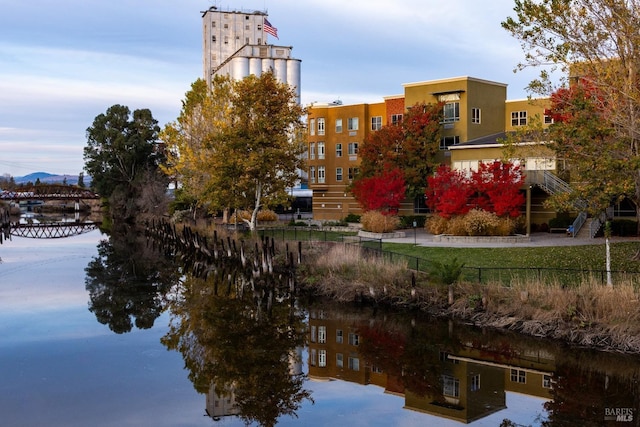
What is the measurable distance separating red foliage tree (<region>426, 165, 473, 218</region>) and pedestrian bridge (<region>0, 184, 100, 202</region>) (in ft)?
283

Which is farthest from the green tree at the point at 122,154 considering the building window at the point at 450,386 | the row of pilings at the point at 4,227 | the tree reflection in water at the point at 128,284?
the building window at the point at 450,386

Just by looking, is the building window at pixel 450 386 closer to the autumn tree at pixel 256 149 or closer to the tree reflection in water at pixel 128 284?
the tree reflection in water at pixel 128 284

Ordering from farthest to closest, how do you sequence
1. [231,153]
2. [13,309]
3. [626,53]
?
[231,153] < [13,309] < [626,53]

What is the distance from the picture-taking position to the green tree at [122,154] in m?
83.6

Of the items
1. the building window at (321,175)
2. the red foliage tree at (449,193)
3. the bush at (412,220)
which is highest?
the building window at (321,175)

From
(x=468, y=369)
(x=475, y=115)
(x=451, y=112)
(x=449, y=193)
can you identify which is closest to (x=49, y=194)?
(x=451, y=112)

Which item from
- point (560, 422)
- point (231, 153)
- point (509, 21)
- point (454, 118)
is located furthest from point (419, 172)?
point (560, 422)

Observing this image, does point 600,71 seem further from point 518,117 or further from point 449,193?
point 518,117

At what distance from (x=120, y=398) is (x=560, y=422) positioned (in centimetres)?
980

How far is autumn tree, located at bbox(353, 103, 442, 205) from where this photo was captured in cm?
5259

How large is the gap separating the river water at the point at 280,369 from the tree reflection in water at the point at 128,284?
0.20 m

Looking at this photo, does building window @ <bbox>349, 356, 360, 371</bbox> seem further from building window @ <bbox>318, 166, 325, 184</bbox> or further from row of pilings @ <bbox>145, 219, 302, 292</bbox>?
building window @ <bbox>318, 166, 325, 184</bbox>

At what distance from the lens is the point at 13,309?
25516mm

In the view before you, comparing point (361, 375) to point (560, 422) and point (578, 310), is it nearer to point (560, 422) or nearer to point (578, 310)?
point (560, 422)
